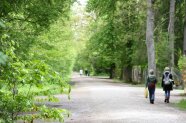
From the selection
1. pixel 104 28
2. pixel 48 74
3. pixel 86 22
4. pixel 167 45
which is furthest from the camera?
pixel 86 22

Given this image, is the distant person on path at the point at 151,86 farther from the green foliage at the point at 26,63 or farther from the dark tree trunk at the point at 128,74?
the dark tree trunk at the point at 128,74

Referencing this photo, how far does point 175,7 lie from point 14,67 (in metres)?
34.0

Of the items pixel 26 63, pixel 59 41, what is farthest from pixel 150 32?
pixel 26 63

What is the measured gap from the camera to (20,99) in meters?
7.81

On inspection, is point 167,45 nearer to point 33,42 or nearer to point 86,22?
point 33,42

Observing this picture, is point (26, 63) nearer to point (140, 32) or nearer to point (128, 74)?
point (140, 32)

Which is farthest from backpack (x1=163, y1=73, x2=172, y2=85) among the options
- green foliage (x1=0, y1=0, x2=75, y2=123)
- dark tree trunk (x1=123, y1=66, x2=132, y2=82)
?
dark tree trunk (x1=123, y1=66, x2=132, y2=82)

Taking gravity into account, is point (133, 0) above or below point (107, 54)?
above

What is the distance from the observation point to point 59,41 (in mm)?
33906

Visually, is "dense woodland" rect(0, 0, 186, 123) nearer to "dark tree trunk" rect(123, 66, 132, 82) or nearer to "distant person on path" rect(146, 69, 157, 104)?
"dark tree trunk" rect(123, 66, 132, 82)

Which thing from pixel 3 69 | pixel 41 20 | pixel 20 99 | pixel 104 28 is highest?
pixel 104 28

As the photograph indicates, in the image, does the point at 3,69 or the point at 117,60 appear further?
the point at 117,60

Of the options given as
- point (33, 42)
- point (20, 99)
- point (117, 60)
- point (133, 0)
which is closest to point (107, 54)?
point (117, 60)

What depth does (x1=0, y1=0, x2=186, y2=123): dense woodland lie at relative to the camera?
7.46 meters
